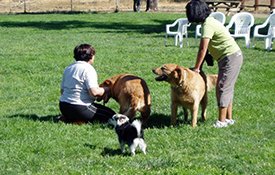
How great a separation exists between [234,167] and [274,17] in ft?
39.6

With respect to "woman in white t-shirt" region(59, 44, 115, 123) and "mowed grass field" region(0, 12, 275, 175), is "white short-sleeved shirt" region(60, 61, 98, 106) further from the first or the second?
"mowed grass field" region(0, 12, 275, 175)

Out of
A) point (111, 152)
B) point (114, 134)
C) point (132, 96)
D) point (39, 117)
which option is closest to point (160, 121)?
point (132, 96)

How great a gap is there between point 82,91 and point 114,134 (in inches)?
42.7

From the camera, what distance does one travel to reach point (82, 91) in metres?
8.69

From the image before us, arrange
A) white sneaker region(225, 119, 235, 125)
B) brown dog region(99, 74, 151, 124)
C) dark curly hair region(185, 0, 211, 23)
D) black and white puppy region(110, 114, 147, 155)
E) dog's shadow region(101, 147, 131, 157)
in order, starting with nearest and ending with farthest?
black and white puppy region(110, 114, 147, 155) → dog's shadow region(101, 147, 131, 157) → dark curly hair region(185, 0, 211, 23) → brown dog region(99, 74, 151, 124) → white sneaker region(225, 119, 235, 125)

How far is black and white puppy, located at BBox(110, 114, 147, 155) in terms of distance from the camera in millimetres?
6598

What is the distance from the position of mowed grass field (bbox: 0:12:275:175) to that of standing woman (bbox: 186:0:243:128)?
428 millimetres

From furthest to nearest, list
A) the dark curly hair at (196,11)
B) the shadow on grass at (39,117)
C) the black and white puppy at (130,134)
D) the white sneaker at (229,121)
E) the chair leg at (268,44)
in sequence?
1. the chair leg at (268,44)
2. the shadow on grass at (39,117)
3. the white sneaker at (229,121)
4. the dark curly hair at (196,11)
5. the black and white puppy at (130,134)

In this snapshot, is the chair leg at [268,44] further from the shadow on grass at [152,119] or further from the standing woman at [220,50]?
the standing woman at [220,50]

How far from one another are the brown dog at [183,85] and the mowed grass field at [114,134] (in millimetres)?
299

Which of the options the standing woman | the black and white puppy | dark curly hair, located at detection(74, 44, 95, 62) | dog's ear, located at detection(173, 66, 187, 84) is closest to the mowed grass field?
the black and white puppy

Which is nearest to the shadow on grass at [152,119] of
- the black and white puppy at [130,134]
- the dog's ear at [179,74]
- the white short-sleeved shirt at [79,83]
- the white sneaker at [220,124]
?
the white short-sleeved shirt at [79,83]

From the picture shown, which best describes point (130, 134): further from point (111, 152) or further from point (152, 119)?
point (152, 119)

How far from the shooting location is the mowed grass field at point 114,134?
641cm
